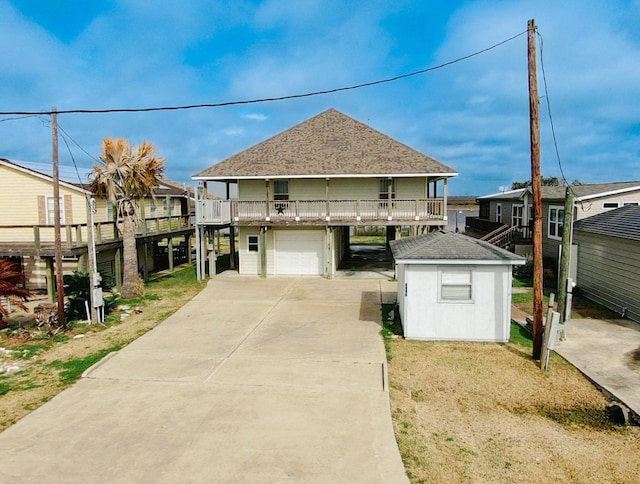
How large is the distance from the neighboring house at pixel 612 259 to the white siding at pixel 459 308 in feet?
17.4

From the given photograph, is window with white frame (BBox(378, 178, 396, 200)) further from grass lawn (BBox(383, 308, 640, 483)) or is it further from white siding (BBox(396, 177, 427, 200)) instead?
grass lawn (BBox(383, 308, 640, 483))

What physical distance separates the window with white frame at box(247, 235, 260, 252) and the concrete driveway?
10154 mm

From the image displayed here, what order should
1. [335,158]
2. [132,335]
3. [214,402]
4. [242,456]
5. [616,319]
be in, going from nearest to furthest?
[242,456]
[214,402]
[132,335]
[616,319]
[335,158]

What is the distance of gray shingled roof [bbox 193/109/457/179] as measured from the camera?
70.8ft

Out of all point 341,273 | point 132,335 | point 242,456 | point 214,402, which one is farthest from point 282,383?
point 341,273

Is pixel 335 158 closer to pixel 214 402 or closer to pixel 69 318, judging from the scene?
pixel 69 318

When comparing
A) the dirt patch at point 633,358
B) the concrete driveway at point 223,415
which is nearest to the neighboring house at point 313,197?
the concrete driveway at point 223,415

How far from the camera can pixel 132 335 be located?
42.3 feet

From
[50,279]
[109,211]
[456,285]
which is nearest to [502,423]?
[456,285]

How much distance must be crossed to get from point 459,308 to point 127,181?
1308 cm

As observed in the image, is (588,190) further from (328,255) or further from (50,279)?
(50,279)

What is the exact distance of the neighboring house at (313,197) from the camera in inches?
853

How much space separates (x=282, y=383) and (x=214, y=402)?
1527 millimetres

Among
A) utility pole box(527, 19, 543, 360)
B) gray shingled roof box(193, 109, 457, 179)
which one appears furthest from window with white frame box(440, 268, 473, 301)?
gray shingled roof box(193, 109, 457, 179)
